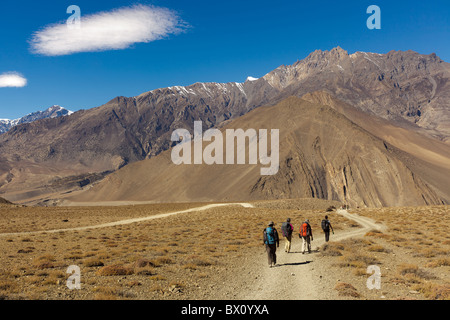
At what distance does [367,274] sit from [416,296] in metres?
2.83

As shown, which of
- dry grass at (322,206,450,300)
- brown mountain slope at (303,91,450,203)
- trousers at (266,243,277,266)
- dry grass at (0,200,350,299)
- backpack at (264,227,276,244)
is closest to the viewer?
dry grass at (0,200,350,299)

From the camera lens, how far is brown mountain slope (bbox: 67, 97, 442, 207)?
88188 mm

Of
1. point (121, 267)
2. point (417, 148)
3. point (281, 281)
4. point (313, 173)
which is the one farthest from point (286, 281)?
point (417, 148)

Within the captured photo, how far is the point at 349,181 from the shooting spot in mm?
92125

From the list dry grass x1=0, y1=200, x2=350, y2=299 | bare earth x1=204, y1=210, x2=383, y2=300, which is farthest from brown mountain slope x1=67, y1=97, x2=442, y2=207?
bare earth x1=204, y1=210, x2=383, y2=300

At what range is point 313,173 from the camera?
319ft

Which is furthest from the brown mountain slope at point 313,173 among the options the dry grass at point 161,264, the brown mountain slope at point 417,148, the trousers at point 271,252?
the trousers at point 271,252

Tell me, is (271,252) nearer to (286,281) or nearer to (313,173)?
(286,281)

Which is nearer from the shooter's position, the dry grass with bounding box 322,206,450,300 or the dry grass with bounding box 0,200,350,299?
the dry grass with bounding box 0,200,350,299

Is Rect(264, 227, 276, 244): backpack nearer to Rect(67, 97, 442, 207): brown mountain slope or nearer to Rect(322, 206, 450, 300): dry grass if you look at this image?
Rect(322, 206, 450, 300): dry grass

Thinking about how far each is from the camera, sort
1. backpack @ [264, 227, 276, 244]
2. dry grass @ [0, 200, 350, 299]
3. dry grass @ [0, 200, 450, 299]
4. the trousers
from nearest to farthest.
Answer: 1. dry grass @ [0, 200, 350, 299]
2. dry grass @ [0, 200, 450, 299]
3. backpack @ [264, 227, 276, 244]
4. the trousers

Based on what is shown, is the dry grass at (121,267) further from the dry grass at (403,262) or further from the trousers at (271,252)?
the dry grass at (403,262)

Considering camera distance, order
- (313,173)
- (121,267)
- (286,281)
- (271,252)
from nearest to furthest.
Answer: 1. (286,281)
2. (121,267)
3. (271,252)
4. (313,173)

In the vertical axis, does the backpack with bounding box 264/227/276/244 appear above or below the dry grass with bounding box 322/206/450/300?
above
